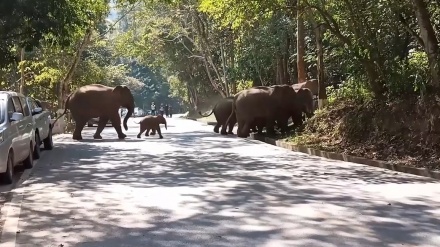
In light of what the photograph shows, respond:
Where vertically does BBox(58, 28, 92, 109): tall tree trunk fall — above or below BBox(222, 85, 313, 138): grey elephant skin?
above

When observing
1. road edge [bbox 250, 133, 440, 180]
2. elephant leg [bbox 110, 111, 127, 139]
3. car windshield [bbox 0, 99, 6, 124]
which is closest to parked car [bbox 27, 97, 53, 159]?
car windshield [bbox 0, 99, 6, 124]

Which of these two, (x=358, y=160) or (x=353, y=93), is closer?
(x=358, y=160)

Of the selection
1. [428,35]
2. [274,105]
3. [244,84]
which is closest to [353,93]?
[428,35]

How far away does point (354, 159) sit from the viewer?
14.4 metres

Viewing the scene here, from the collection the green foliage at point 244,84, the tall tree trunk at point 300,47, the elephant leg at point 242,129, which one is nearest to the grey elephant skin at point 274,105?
the elephant leg at point 242,129

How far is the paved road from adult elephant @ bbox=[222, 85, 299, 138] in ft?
25.5

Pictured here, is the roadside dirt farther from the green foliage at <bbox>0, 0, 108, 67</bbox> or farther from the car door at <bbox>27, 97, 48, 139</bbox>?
the green foliage at <bbox>0, 0, 108, 67</bbox>

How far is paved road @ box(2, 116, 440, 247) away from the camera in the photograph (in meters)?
6.79

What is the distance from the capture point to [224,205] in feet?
28.5

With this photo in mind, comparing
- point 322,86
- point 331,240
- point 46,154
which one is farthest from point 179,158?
point 331,240

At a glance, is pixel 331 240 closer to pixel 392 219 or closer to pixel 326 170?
pixel 392 219

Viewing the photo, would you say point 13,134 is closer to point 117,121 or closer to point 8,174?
point 8,174

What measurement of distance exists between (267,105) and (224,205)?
46.2ft

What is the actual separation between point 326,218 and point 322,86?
14.0 metres
